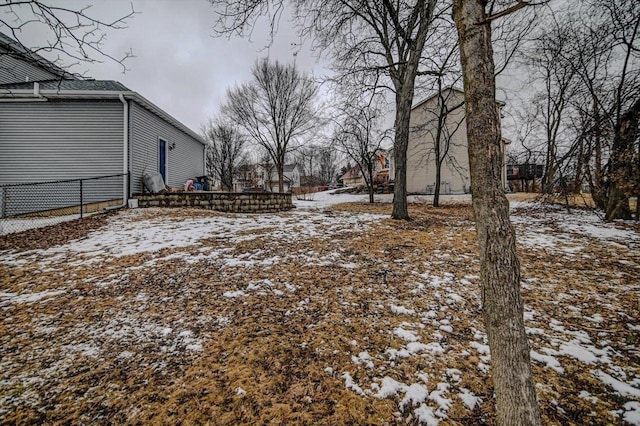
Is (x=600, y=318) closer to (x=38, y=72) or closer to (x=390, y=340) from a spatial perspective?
(x=390, y=340)

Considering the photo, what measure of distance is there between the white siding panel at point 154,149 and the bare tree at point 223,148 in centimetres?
1595

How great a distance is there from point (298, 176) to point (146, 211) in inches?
1932

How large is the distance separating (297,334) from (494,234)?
5.76ft

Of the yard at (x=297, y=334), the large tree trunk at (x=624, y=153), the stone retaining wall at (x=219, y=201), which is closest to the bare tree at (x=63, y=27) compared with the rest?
the yard at (x=297, y=334)

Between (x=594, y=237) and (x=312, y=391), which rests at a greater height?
(x=594, y=237)

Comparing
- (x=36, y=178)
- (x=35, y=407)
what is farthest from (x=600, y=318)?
(x=36, y=178)

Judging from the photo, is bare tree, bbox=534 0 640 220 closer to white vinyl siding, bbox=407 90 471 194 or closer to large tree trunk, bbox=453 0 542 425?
large tree trunk, bbox=453 0 542 425

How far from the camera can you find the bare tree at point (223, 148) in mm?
29984

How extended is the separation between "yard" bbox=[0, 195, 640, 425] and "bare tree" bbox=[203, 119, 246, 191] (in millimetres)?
27439

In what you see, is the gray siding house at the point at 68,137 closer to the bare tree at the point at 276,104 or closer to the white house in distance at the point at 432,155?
the bare tree at the point at 276,104

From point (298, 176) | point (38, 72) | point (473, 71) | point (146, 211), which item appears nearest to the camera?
point (473, 71)

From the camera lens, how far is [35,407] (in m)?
1.58

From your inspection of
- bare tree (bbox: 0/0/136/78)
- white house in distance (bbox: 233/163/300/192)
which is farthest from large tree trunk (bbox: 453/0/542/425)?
white house in distance (bbox: 233/163/300/192)

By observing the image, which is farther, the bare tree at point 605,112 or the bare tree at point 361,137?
the bare tree at point 361,137
